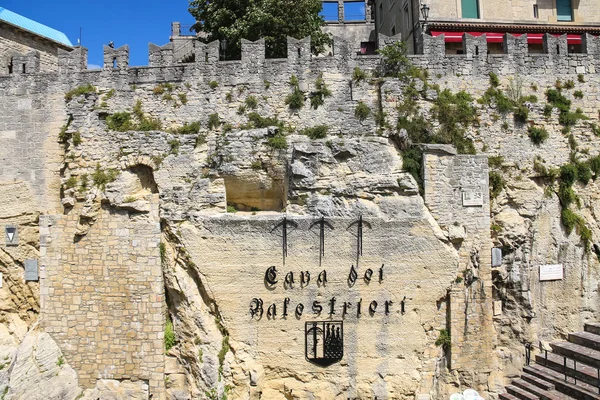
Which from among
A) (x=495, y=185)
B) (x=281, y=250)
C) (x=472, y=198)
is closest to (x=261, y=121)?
(x=281, y=250)

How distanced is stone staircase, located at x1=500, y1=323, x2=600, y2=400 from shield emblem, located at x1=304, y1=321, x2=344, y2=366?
457 cm

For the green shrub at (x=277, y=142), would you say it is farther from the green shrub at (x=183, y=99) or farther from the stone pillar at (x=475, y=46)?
the stone pillar at (x=475, y=46)

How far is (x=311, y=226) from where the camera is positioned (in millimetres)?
13641

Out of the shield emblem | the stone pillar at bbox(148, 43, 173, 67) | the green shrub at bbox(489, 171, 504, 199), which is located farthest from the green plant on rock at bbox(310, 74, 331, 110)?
the shield emblem

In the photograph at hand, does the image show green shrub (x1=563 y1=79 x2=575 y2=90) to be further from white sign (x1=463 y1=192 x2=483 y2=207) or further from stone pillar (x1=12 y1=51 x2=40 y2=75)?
stone pillar (x1=12 y1=51 x2=40 y2=75)

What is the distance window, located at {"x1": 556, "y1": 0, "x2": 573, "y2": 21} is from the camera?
2053cm

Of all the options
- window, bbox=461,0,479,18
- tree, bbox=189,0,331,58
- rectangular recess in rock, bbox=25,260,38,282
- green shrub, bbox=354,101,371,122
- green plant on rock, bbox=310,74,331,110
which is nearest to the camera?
rectangular recess in rock, bbox=25,260,38,282

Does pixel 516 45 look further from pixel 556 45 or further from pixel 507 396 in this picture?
pixel 507 396

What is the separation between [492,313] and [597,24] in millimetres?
13477

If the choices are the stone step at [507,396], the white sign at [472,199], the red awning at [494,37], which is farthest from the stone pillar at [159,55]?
the stone step at [507,396]

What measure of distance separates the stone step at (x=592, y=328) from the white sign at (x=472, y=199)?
15.5ft

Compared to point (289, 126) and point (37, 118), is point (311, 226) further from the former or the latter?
point (37, 118)

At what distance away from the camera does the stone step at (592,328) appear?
14.3m

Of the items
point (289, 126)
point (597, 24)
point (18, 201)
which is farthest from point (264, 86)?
point (597, 24)
